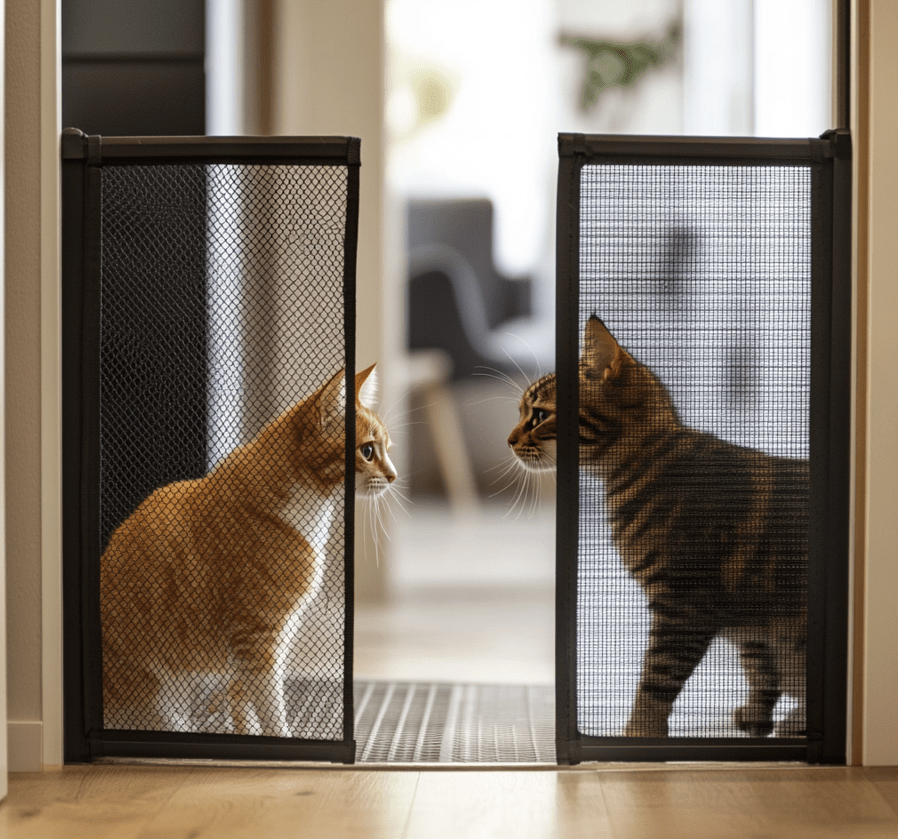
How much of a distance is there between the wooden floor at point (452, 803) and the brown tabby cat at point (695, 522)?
162mm

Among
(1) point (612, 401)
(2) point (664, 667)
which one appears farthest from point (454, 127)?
(2) point (664, 667)

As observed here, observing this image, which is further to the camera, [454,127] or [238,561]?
[454,127]

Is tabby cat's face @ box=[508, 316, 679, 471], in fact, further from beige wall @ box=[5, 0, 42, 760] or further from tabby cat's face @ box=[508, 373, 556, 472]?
beige wall @ box=[5, 0, 42, 760]

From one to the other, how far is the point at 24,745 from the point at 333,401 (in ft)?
2.23

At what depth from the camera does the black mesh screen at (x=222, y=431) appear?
135cm

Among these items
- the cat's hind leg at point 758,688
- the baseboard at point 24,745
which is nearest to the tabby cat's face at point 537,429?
the cat's hind leg at point 758,688

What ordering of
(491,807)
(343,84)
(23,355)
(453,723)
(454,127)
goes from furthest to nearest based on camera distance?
1. (454,127)
2. (343,84)
3. (453,723)
4. (23,355)
5. (491,807)

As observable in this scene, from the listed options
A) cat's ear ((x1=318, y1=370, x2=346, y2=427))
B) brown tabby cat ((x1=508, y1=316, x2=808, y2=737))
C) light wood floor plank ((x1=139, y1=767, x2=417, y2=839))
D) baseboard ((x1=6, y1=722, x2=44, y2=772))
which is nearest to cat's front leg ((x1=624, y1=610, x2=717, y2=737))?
brown tabby cat ((x1=508, y1=316, x2=808, y2=737))

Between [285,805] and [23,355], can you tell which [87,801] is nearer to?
[285,805]

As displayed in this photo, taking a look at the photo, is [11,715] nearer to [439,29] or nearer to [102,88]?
[102,88]

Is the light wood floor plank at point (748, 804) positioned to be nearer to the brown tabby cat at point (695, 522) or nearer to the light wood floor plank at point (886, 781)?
the light wood floor plank at point (886, 781)

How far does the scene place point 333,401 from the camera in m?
1.35

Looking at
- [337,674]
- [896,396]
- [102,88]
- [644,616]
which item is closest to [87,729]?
[337,674]

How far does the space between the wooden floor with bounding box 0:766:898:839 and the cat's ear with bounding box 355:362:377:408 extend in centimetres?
56
